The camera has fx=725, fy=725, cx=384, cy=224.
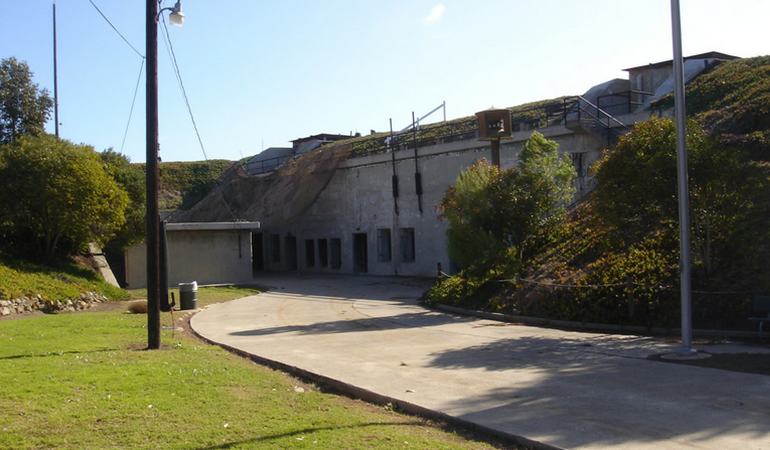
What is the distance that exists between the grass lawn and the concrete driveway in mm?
893

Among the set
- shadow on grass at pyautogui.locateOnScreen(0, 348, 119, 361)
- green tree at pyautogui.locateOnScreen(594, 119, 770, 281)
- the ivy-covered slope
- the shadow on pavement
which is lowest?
the shadow on pavement

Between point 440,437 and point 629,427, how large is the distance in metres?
1.85

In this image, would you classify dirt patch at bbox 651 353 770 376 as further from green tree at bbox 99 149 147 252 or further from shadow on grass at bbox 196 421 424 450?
green tree at bbox 99 149 147 252

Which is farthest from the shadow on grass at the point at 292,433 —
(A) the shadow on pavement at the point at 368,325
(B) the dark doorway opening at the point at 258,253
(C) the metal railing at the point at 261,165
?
(C) the metal railing at the point at 261,165

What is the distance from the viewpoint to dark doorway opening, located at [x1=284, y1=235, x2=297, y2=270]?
4922 cm

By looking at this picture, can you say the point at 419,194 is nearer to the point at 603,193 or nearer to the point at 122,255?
the point at 122,255

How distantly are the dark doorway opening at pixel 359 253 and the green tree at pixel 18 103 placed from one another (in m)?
17.9

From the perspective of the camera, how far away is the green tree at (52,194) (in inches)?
974

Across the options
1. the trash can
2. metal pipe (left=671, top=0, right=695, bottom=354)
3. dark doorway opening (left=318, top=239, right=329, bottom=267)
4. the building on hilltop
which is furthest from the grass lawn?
dark doorway opening (left=318, top=239, right=329, bottom=267)

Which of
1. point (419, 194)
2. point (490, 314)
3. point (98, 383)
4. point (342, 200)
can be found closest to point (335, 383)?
point (98, 383)

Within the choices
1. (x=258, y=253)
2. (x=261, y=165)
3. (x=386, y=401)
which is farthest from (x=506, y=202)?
(x=261, y=165)

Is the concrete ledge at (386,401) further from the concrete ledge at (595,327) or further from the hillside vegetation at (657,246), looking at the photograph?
the hillside vegetation at (657,246)

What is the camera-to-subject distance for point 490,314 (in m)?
18.9

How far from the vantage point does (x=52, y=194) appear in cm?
2472
